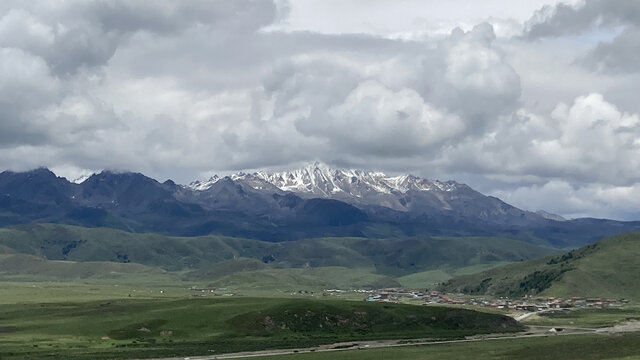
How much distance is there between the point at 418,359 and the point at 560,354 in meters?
35.0

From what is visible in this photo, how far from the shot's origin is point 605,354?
18075cm

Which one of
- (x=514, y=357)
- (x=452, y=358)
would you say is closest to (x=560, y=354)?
(x=514, y=357)

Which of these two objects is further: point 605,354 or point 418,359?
point 418,359

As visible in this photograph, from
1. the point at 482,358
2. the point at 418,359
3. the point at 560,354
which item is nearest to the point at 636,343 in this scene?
the point at 560,354

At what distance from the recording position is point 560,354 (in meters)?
192

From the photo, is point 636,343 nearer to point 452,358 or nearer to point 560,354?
point 560,354

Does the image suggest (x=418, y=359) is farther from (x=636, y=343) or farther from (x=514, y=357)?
(x=636, y=343)

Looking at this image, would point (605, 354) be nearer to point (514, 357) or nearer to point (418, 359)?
point (514, 357)

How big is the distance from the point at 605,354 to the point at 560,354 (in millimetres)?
13465

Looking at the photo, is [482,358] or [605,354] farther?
[482,358]

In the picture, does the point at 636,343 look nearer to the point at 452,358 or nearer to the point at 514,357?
the point at 514,357

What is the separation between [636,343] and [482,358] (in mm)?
40669

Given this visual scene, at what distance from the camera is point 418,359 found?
200 m

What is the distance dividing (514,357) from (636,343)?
32.6 meters
